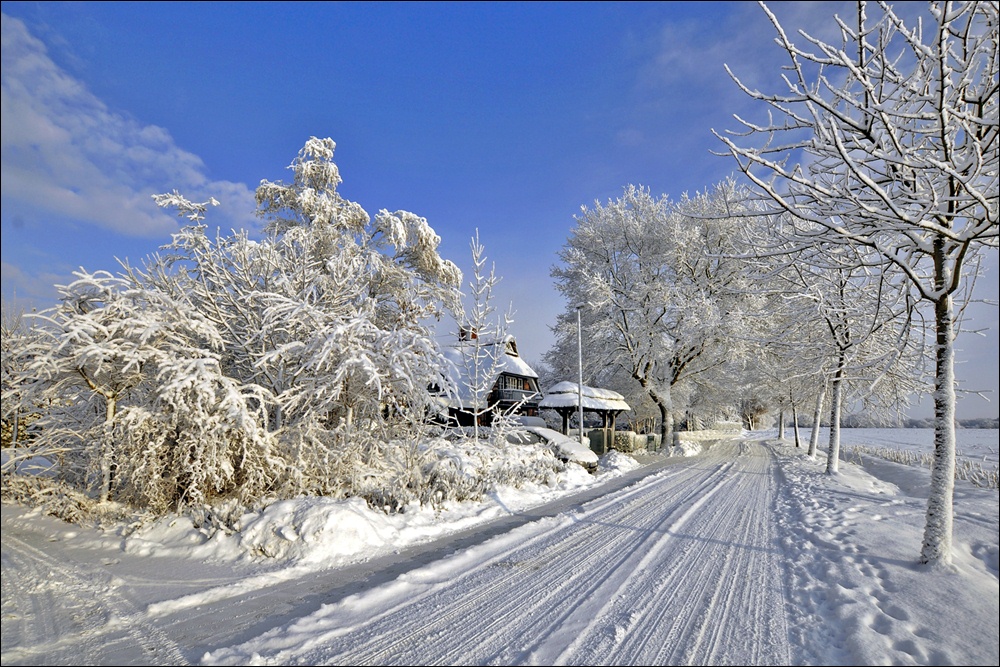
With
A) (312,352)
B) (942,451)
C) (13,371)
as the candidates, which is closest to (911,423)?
(942,451)

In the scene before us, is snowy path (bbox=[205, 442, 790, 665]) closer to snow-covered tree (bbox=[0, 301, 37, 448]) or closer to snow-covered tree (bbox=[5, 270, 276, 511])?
snow-covered tree (bbox=[5, 270, 276, 511])

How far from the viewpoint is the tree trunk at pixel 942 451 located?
2.31 metres

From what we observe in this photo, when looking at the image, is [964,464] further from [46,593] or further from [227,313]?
[227,313]

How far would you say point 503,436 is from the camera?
1365 centimetres

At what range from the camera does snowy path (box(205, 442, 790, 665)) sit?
123 inches

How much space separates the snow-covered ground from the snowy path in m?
0.02

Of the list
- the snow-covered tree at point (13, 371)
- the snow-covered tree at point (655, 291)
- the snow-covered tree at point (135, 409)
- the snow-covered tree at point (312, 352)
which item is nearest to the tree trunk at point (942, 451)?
the snow-covered tree at point (312, 352)

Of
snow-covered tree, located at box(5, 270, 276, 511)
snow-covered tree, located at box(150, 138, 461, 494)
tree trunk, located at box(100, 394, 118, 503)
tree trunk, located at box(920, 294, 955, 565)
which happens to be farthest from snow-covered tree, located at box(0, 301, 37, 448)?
tree trunk, located at box(920, 294, 955, 565)

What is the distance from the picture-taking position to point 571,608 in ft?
12.7

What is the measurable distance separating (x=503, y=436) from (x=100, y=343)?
9974 mm

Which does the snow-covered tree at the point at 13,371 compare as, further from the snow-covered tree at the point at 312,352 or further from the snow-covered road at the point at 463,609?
the snow-covered tree at the point at 312,352

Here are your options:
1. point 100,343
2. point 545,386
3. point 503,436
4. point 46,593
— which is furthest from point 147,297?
point 545,386

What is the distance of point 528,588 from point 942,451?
3720 millimetres

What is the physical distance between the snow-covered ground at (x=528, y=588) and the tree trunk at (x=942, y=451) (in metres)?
0.09
